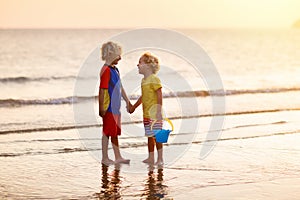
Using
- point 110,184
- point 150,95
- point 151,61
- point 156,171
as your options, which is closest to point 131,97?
point 150,95

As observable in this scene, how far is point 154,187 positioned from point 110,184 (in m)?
0.58

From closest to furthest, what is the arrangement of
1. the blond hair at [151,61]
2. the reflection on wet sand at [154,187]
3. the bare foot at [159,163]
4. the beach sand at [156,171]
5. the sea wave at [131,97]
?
the reflection on wet sand at [154,187]
the beach sand at [156,171]
the blond hair at [151,61]
the bare foot at [159,163]
the sea wave at [131,97]

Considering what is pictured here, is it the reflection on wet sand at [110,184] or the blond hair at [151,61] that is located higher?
the blond hair at [151,61]

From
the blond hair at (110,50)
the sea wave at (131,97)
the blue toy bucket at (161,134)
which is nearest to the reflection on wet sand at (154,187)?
the blue toy bucket at (161,134)

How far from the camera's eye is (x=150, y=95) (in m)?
7.69

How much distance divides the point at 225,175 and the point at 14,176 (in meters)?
2.87

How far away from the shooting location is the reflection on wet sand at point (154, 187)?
6.29 m

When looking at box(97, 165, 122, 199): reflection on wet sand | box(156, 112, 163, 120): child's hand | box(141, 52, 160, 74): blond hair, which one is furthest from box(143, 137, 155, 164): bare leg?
box(141, 52, 160, 74): blond hair

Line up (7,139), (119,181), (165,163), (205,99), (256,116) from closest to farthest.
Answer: (119,181) < (165,163) < (7,139) < (256,116) < (205,99)

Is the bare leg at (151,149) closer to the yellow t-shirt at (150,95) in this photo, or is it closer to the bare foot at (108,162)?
the yellow t-shirt at (150,95)

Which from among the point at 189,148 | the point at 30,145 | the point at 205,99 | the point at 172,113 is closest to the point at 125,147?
the point at 189,148

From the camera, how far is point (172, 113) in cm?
1402

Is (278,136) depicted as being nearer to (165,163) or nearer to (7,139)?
(165,163)

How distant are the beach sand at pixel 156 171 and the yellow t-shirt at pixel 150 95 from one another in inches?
31.5
